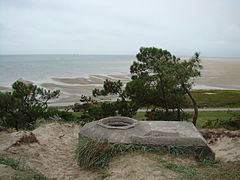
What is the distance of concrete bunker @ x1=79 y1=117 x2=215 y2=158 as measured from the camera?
317 inches

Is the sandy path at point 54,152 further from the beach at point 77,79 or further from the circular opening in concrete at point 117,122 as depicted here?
the beach at point 77,79

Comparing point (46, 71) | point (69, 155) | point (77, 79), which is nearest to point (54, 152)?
point (69, 155)

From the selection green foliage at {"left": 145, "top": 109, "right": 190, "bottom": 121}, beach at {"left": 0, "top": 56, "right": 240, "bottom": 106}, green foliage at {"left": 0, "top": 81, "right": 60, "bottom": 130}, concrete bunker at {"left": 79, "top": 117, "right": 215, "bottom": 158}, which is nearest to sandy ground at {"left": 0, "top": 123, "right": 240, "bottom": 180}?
concrete bunker at {"left": 79, "top": 117, "right": 215, "bottom": 158}

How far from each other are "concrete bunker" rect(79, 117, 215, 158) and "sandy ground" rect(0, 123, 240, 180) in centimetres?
59

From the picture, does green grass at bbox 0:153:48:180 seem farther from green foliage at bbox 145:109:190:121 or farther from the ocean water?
the ocean water

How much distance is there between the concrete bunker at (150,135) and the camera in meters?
8.05

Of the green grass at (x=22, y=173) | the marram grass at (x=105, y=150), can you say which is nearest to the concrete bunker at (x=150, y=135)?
the marram grass at (x=105, y=150)

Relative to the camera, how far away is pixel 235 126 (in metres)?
13.2

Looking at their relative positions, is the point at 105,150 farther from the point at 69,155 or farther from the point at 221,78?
the point at 221,78

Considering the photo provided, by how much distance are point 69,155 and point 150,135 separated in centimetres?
376

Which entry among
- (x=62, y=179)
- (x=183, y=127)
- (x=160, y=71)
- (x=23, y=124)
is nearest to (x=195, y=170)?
(x=183, y=127)

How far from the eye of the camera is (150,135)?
840cm

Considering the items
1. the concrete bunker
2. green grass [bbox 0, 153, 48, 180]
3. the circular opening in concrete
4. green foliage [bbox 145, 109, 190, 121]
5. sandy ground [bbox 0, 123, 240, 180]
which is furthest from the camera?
green foliage [bbox 145, 109, 190, 121]

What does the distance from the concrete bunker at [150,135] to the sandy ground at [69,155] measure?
59 cm
